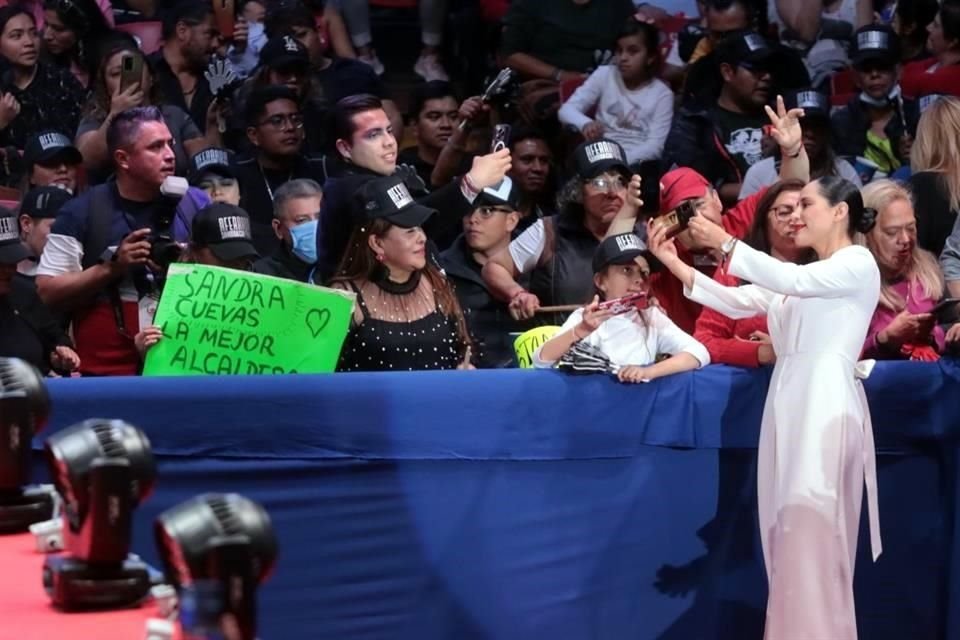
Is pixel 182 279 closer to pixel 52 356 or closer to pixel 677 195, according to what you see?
pixel 52 356

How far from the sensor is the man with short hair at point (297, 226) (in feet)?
24.4

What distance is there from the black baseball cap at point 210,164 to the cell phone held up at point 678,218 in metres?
2.19

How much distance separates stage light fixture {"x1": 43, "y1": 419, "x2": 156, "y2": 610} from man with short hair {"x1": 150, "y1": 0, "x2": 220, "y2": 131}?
7.02 m

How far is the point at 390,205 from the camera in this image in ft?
20.4

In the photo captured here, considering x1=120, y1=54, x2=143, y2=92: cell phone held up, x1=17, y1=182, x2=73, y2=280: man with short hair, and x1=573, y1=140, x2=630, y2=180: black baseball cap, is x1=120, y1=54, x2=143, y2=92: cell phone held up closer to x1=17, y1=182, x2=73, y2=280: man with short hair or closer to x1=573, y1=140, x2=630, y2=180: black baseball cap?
x1=17, y1=182, x2=73, y2=280: man with short hair

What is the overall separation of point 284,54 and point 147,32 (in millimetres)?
1558

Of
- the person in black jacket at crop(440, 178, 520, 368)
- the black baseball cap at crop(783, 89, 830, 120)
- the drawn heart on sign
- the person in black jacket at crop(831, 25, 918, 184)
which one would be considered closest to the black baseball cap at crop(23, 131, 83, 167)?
the person in black jacket at crop(440, 178, 520, 368)

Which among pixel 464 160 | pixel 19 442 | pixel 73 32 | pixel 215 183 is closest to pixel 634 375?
pixel 215 183

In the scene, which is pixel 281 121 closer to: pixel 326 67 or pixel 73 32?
pixel 326 67

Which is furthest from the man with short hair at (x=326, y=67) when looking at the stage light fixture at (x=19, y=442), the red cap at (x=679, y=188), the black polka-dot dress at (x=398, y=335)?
the stage light fixture at (x=19, y=442)

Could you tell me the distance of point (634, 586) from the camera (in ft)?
20.0

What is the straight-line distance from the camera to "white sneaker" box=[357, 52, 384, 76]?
412 inches

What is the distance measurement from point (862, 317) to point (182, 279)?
223cm

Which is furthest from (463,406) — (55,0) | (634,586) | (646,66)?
(55,0)
